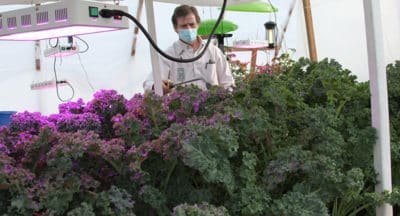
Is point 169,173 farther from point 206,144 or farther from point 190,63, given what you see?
point 190,63

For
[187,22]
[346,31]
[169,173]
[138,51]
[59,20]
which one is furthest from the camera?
[138,51]

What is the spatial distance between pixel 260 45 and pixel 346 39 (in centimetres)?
167

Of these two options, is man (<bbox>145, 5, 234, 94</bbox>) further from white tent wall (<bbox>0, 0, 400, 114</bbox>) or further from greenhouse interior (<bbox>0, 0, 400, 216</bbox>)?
white tent wall (<bbox>0, 0, 400, 114</bbox>)

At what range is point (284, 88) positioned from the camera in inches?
60.5

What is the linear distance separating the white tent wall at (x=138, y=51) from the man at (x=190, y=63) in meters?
3.79

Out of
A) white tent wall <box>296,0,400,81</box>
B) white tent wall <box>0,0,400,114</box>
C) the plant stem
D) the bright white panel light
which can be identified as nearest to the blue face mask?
the bright white panel light

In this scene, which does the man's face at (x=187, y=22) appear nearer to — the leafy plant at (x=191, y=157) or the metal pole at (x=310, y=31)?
the leafy plant at (x=191, y=157)

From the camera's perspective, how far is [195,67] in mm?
3010

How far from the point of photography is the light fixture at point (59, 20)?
4.93 ft

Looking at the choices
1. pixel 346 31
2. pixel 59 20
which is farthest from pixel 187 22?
pixel 346 31

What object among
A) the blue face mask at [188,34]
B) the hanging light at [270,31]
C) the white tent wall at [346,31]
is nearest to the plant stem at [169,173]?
the blue face mask at [188,34]

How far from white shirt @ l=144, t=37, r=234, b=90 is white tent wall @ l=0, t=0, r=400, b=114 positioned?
3.79 meters

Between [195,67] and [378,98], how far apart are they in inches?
61.0

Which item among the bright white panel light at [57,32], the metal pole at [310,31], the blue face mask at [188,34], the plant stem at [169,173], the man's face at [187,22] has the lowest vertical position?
the plant stem at [169,173]
